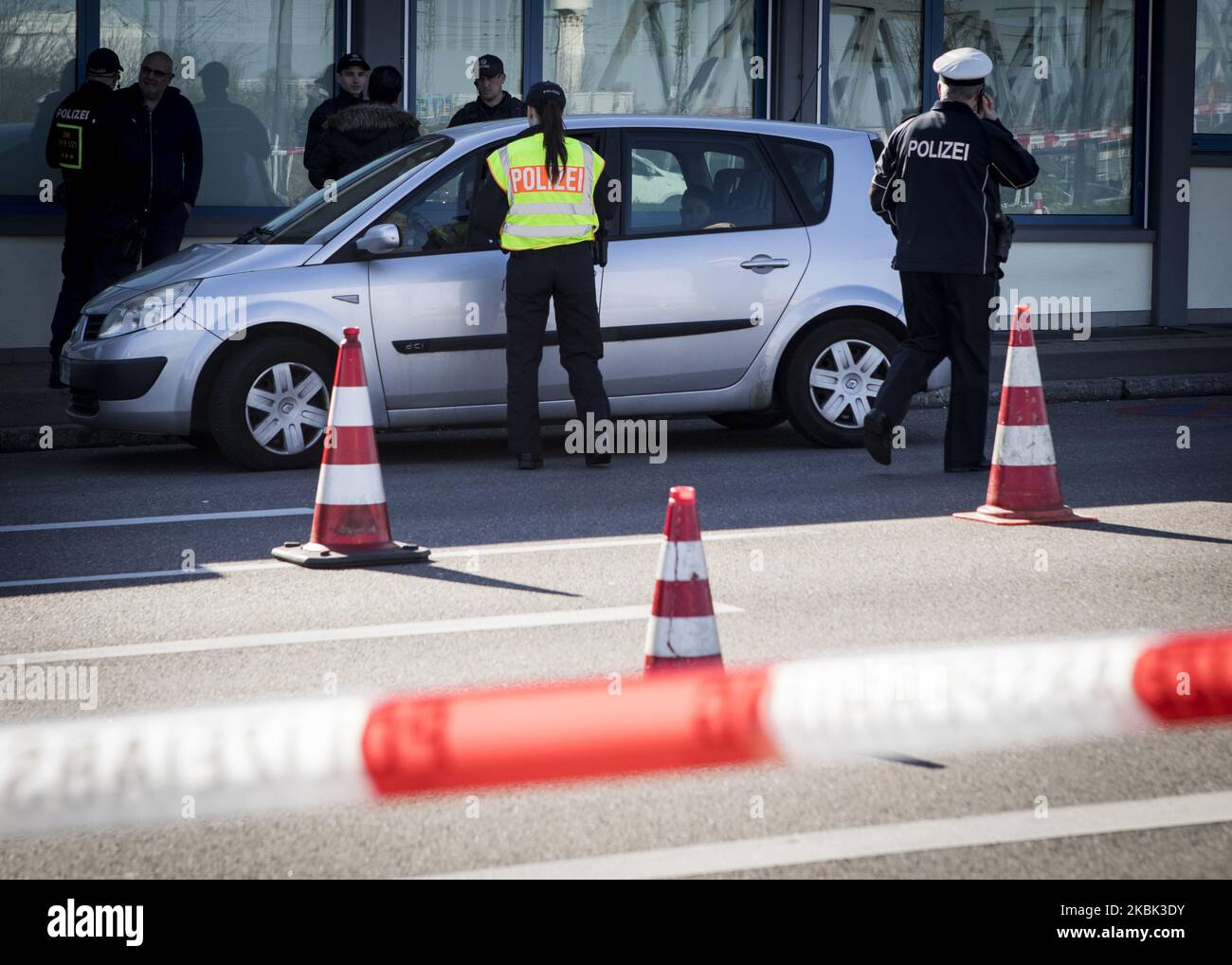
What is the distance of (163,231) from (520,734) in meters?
11.2

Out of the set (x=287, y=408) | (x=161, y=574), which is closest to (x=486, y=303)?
(x=287, y=408)

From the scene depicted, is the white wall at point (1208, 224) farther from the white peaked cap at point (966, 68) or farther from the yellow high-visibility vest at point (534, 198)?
the yellow high-visibility vest at point (534, 198)

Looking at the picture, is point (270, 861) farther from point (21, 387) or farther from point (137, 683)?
point (21, 387)

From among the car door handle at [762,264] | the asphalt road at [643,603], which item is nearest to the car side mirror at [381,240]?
the asphalt road at [643,603]

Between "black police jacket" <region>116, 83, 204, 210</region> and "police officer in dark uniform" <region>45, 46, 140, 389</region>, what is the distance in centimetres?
10

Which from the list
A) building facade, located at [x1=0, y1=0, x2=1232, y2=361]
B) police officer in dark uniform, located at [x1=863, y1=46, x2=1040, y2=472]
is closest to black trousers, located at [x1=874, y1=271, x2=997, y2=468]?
police officer in dark uniform, located at [x1=863, y1=46, x2=1040, y2=472]

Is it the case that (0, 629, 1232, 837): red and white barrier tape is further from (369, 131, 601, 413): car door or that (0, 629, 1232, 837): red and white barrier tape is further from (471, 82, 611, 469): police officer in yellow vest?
(369, 131, 601, 413): car door

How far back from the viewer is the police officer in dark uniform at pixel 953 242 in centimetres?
889

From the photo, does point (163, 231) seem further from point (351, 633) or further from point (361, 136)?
point (351, 633)

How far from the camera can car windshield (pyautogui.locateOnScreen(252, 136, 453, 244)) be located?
9531 mm

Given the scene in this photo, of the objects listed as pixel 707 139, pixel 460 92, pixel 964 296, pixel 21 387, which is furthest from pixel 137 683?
pixel 460 92

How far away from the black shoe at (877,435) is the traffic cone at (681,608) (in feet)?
15.4

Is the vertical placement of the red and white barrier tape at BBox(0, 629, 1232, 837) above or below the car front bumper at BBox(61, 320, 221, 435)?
below
